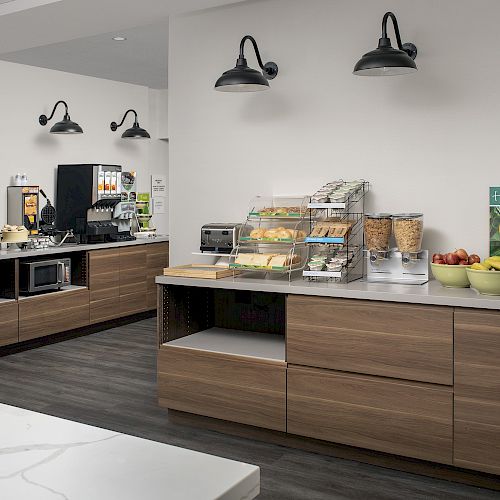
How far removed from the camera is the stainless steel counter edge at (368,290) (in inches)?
111

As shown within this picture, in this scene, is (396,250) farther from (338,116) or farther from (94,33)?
(94,33)

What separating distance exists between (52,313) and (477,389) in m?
4.04

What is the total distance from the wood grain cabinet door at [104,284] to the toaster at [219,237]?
8.48 feet

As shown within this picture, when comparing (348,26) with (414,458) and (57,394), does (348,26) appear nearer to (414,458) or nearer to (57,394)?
(414,458)

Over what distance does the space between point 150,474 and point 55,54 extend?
5733 millimetres

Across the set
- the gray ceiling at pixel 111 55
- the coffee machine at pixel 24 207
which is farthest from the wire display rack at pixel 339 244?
the coffee machine at pixel 24 207

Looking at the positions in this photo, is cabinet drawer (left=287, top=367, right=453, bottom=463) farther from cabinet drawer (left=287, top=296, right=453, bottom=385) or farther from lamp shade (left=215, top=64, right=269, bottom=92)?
lamp shade (left=215, top=64, right=269, bottom=92)

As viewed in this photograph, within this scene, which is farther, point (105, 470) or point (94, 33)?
point (94, 33)

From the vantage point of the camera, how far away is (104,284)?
630 cm

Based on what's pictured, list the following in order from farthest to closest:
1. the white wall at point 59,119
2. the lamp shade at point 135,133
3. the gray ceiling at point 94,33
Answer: the lamp shade at point 135,133 → the white wall at point 59,119 → the gray ceiling at point 94,33

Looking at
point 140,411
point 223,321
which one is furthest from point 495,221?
point 140,411

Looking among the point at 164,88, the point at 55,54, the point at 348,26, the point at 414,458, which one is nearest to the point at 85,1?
the point at 348,26

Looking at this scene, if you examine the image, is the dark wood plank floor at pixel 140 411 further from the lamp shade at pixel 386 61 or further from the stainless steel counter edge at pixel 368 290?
the lamp shade at pixel 386 61

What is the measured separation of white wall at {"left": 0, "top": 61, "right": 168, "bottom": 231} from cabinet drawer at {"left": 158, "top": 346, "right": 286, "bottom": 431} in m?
3.55
